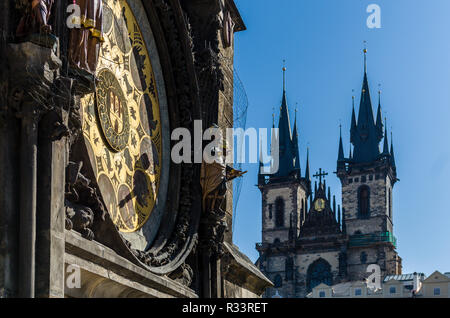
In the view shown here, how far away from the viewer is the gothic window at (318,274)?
7975cm

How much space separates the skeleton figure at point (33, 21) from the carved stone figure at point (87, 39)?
49cm

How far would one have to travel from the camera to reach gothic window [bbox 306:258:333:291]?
79.8m

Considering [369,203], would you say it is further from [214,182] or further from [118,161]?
[118,161]

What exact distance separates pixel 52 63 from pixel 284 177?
80049 mm

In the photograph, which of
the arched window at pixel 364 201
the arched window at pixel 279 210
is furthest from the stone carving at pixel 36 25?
the arched window at pixel 279 210

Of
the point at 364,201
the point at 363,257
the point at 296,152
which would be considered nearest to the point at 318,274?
the point at 363,257

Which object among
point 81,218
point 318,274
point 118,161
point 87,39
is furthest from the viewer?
point 318,274

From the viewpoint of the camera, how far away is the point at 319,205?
276ft

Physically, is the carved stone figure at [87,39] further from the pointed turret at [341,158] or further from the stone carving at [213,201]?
the pointed turret at [341,158]

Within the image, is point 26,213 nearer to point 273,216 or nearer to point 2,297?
point 2,297

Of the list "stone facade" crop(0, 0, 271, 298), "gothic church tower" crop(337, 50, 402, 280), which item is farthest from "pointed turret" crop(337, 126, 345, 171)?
"stone facade" crop(0, 0, 271, 298)

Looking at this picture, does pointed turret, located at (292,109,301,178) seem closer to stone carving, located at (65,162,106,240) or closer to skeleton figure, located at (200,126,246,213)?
skeleton figure, located at (200,126,246,213)

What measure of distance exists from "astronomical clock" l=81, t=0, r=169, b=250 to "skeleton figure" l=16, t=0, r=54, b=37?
1227 mm

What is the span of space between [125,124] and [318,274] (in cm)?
7505
